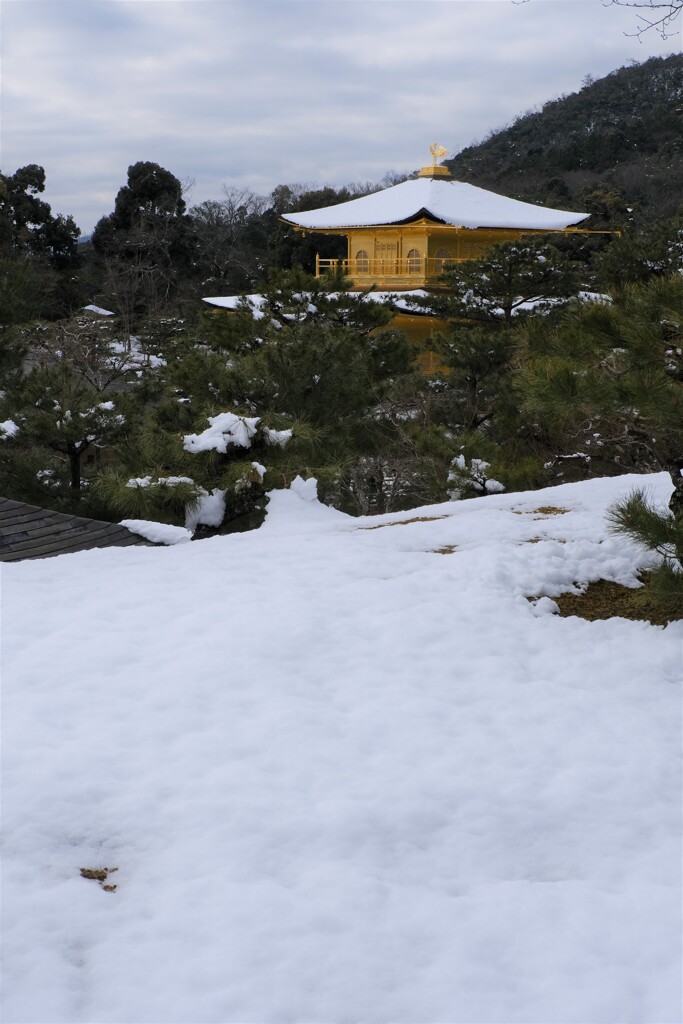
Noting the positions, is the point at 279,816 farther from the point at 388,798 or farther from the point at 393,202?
the point at 393,202

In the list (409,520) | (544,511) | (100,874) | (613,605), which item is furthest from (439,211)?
(100,874)

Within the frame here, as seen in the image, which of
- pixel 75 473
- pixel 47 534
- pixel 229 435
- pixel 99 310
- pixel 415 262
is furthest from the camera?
pixel 99 310

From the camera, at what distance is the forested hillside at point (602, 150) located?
1459 inches

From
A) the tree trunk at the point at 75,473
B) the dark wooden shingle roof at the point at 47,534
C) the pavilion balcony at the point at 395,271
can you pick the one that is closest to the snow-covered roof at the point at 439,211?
the pavilion balcony at the point at 395,271

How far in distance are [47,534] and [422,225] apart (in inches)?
779

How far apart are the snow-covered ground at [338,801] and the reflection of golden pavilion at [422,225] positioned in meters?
20.7

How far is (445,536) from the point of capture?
6.24m

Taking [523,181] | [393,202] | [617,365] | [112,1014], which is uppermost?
[523,181]

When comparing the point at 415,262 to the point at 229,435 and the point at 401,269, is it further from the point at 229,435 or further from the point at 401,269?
the point at 229,435

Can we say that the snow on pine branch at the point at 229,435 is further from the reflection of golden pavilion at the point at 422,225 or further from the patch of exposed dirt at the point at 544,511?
the reflection of golden pavilion at the point at 422,225

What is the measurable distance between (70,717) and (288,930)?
1413mm

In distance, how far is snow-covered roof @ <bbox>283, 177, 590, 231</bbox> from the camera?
961 inches

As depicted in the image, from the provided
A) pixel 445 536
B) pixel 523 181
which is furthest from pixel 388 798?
pixel 523 181

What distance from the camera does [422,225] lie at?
24406 millimetres
